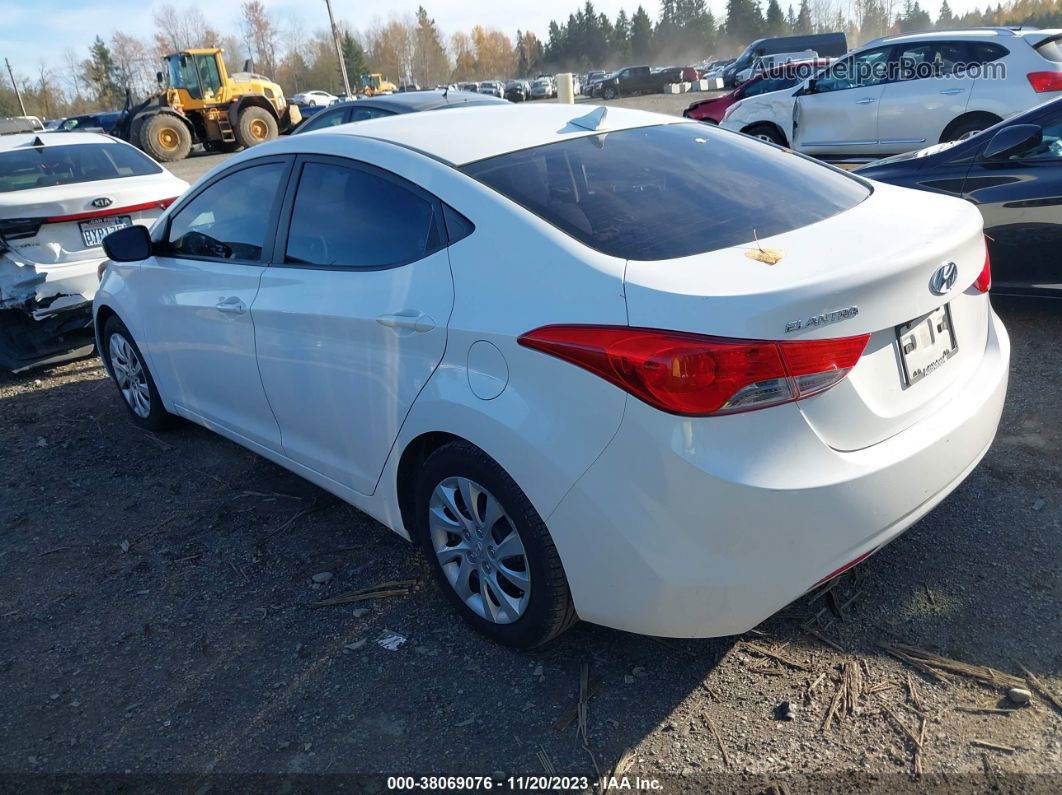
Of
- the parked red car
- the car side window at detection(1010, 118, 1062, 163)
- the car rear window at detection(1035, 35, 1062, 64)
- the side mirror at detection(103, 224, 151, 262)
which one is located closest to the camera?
the side mirror at detection(103, 224, 151, 262)

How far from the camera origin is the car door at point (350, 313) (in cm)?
268

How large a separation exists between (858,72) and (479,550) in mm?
9967

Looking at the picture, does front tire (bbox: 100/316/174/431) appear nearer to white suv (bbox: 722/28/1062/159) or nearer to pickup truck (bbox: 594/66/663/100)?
white suv (bbox: 722/28/1062/159)

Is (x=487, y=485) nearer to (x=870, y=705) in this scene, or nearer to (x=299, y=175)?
(x=870, y=705)

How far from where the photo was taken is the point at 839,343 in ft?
6.99

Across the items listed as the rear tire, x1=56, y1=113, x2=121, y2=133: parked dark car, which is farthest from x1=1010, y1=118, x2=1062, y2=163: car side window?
x1=56, y1=113, x2=121, y2=133: parked dark car

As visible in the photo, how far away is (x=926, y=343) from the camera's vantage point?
7.93 feet

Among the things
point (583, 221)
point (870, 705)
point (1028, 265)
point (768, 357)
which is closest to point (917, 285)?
point (768, 357)

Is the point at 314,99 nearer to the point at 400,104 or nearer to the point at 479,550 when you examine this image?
the point at 400,104

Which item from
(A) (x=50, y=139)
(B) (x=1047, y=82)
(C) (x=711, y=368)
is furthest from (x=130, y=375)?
(B) (x=1047, y=82)

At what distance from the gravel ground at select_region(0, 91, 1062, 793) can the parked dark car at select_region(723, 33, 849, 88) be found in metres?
37.6

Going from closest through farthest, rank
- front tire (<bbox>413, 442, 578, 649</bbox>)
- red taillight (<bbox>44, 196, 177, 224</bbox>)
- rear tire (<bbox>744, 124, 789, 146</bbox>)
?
front tire (<bbox>413, 442, 578, 649</bbox>)
red taillight (<bbox>44, 196, 177, 224</bbox>)
rear tire (<bbox>744, 124, 789, 146</bbox>)

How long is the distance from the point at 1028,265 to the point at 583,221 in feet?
11.7

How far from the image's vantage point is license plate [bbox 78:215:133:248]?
5893 millimetres
